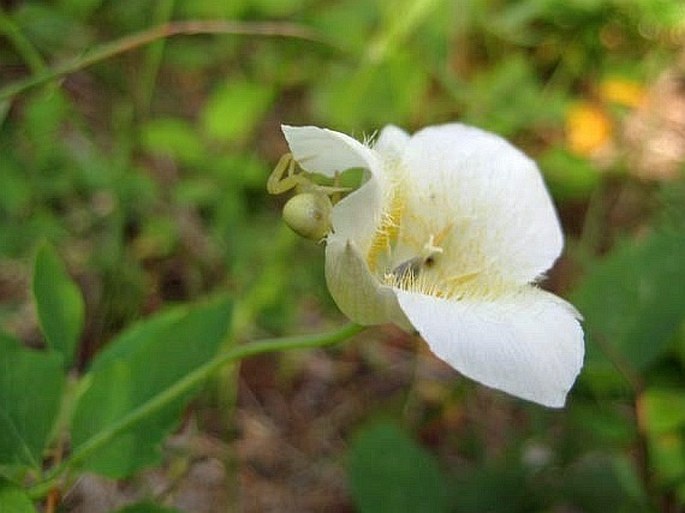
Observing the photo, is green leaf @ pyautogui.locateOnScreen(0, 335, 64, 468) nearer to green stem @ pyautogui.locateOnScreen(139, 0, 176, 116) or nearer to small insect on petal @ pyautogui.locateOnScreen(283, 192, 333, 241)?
small insect on petal @ pyautogui.locateOnScreen(283, 192, 333, 241)

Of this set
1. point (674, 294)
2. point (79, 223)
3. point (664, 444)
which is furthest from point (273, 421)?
point (674, 294)

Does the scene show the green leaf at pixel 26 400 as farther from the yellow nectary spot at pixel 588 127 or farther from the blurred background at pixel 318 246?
the yellow nectary spot at pixel 588 127

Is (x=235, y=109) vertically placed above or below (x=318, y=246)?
above

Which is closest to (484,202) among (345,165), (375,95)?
(345,165)

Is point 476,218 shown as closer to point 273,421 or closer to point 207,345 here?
point 207,345

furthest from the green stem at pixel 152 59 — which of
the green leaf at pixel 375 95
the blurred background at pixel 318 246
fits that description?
the green leaf at pixel 375 95

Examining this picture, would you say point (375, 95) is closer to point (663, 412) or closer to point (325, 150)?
point (663, 412)
